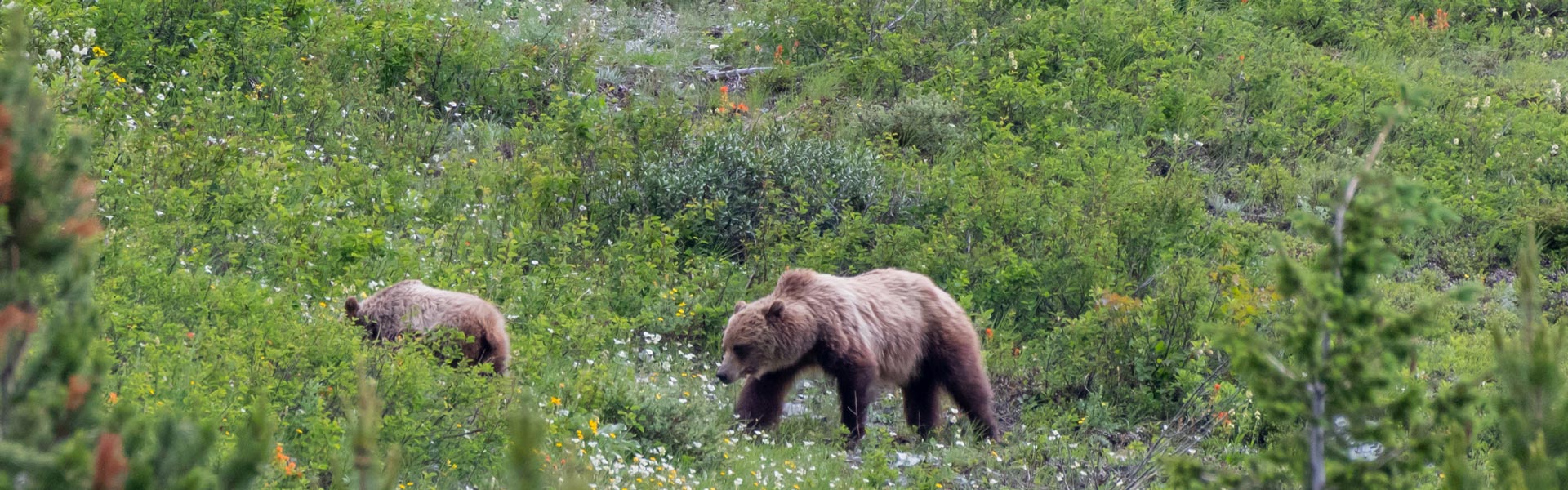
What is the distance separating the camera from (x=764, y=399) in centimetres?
799

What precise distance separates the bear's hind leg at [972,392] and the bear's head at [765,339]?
0.92 meters

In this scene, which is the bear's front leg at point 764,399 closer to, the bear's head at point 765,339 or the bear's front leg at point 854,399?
the bear's head at point 765,339

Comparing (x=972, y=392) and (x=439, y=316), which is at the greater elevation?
(x=439, y=316)

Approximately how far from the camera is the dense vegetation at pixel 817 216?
5.31 m

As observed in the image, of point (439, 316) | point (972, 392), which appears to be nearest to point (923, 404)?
point (972, 392)

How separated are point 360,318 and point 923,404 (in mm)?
3258

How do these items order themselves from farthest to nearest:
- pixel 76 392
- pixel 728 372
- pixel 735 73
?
pixel 735 73 → pixel 728 372 → pixel 76 392

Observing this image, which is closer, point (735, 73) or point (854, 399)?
point (854, 399)

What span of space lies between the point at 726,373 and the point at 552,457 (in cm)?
222

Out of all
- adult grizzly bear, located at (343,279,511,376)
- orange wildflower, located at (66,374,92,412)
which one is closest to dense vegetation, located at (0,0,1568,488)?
orange wildflower, located at (66,374,92,412)

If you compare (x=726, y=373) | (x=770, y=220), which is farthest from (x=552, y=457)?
(x=770, y=220)

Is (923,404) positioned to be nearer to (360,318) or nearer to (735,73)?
(360,318)

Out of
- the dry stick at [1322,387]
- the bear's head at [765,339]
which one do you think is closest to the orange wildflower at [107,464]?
the dry stick at [1322,387]

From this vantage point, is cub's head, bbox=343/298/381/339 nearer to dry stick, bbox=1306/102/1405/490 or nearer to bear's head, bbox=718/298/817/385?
bear's head, bbox=718/298/817/385
